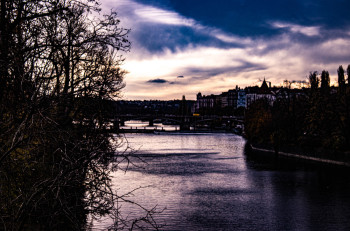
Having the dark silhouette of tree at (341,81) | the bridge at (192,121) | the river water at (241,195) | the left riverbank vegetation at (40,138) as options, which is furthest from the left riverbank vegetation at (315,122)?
the bridge at (192,121)

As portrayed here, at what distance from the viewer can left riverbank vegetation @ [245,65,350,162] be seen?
45.9 metres

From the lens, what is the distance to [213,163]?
48406mm

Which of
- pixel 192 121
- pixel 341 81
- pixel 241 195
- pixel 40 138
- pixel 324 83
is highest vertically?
pixel 324 83

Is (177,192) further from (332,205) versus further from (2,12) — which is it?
(2,12)

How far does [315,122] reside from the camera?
170 ft

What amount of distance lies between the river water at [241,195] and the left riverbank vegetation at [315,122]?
3.89 metres

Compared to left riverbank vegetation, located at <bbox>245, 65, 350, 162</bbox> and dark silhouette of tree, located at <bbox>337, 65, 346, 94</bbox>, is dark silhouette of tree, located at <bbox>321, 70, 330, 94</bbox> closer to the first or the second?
left riverbank vegetation, located at <bbox>245, 65, 350, 162</bbox>

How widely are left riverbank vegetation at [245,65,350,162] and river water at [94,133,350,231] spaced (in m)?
3.89

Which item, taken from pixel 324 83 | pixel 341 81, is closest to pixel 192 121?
pixel 324 83

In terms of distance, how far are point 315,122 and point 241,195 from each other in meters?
27.2

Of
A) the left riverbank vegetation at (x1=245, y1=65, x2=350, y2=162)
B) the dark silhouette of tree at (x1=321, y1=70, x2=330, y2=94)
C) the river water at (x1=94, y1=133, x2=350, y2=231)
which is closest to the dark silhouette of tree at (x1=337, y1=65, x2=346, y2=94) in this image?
the left riverbank vegetation at (x1=245, y1=65, x2=350, y2=162)

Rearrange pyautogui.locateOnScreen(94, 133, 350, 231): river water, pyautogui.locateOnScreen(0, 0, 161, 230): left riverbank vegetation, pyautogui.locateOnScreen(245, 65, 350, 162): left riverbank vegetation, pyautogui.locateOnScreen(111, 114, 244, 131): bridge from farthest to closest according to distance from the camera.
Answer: pyautogui.locateOnScreen(111, 114, 244, 131): bridge
pyautogui.locateOnScreen(245, 65, 350, 162): left riverbank vegetation
pyautogui.locateOnScreen(94, 133, 350, 231): river water
pyautogui.locateOnScreen(0, 0, 161, 230): left riverbank vegetation

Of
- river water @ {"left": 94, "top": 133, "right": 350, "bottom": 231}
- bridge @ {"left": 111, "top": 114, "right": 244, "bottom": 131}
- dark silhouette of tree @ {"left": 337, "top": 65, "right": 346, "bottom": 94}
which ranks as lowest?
river water @ {"left": 94, "top": 133, "right": 350, "bottom": 231}

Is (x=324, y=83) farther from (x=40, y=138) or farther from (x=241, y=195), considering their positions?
(x=40, y=138)
